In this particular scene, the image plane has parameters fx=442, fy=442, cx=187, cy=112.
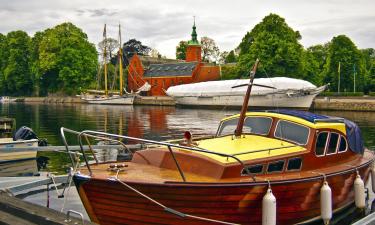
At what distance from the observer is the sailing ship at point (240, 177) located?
32.1ft

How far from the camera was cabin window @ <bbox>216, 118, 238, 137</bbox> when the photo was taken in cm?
1395

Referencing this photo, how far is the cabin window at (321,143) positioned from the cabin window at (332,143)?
265 mm

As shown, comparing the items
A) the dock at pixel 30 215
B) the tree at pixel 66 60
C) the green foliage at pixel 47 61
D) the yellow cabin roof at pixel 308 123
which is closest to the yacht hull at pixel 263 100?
the tree at pixel 66 60

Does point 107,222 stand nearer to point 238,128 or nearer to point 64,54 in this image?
point 238,128

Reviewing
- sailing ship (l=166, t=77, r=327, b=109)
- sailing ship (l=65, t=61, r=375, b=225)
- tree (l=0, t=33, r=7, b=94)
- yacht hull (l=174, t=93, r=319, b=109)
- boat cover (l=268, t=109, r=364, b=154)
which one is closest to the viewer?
sailing ship (l=65, t=61, r=375, b=225)

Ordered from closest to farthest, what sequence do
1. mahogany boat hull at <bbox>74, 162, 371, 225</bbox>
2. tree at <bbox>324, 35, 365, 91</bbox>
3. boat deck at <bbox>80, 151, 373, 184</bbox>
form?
mahogany boat hull at <bbox>74, 162, 371, 225</bbox> < boat deck at <bbox>80, 151, 373, 184</bbox> < tree at <bbox>324, 35, 365, 91</bbox>

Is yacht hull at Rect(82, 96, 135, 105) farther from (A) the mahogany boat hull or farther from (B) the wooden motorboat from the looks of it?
(A) the mahogany boat hull

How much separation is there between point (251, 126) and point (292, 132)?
1.33m

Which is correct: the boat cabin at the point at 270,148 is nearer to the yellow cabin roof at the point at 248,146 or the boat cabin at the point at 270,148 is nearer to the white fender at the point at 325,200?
the yellow cabin roof at the point at 248,146

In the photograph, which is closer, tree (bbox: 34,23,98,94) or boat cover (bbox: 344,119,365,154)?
boat cover (bbox: 344,119,365,154)

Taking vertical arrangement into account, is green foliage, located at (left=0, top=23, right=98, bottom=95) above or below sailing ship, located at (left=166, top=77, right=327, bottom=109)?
above

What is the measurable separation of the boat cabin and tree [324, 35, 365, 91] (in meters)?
78.0

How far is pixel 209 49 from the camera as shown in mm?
143750

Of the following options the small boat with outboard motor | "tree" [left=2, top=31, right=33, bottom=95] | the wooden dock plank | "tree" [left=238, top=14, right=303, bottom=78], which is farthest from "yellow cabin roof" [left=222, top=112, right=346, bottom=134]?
"tree" [left=2, top=31, right=33, bottom=95]
